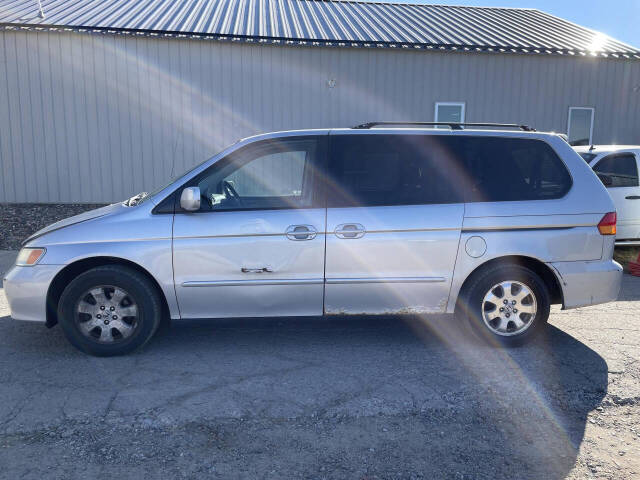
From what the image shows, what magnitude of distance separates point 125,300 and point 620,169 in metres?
7.23

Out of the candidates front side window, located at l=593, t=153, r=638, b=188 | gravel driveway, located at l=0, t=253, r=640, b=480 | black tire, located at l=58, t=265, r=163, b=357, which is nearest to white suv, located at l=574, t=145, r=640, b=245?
Answer: front side window, located at l=593, t=153, r=638, b=188

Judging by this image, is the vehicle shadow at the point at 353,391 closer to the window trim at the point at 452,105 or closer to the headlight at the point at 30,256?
the headlight at the point at 30,256

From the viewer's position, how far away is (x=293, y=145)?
4484 millimetres

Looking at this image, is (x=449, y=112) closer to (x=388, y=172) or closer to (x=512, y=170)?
(x=512, y=170)

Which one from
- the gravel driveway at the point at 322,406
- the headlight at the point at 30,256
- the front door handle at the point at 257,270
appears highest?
the headlight at the point at 30,256

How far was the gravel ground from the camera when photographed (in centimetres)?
947

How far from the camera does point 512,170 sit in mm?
4512

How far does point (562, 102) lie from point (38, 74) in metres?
11.6

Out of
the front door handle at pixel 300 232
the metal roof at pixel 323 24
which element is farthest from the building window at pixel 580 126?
the front door handle at pixel 300 232

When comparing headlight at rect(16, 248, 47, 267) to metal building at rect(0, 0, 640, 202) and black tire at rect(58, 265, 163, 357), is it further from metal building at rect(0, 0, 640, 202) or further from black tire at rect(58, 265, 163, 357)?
metal building at rect(0, 0, 640, 202)

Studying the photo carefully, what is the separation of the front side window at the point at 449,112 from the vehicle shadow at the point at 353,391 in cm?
800

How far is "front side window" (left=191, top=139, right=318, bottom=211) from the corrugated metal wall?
23.4 ft

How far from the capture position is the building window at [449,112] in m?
12.1

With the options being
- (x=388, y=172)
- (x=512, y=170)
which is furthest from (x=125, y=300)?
(x=512, y=170)
